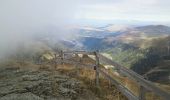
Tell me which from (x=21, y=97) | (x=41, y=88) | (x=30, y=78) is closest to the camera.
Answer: (x=21, y=97)

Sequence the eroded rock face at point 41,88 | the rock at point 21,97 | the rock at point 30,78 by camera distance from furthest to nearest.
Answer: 1. the rock at point 30,78
2. the eroded rock face at point 41,88
3. the rock at point 21,97

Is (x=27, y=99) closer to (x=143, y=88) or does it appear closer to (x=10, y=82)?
(x=10, y=82)

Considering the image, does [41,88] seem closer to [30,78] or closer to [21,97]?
[21,97]

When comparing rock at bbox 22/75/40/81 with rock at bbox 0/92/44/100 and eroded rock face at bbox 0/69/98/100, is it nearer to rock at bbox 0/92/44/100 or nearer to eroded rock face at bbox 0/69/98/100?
eroded rock face at bbox 0/69/98/100

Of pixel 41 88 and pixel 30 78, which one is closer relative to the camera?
pixel 41 88

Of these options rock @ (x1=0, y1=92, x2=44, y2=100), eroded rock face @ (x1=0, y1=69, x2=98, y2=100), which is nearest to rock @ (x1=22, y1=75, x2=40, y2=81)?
eroded rock face @ (x1=0, y1=69, x2=98, y2=100)

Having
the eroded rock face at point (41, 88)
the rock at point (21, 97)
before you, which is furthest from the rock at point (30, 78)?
the rock at point (21, 97)

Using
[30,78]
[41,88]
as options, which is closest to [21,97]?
[41,88]

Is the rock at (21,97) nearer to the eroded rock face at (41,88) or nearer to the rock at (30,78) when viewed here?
the eroded rock face at (41,88)

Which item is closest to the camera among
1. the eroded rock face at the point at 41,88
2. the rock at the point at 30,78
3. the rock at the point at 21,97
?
the rock at the point at 21,97
